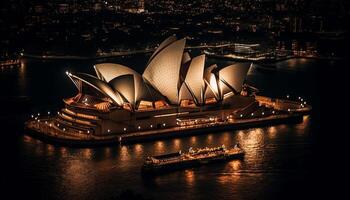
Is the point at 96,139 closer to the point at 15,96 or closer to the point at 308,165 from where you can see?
the point at 308,165

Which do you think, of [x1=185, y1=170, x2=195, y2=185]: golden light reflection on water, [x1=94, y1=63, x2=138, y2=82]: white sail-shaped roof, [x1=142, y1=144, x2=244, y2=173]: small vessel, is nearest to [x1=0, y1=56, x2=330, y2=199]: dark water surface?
[x1=185, y1=170, x2=195, y2=185]: golden light reflection on water

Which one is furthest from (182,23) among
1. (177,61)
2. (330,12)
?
(177,61)

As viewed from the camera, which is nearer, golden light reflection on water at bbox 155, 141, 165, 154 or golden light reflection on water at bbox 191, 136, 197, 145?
golden light reflection on water at bbox 155, 141, 165, 154

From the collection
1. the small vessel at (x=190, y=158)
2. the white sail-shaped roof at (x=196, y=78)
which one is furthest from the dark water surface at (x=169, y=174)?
the white sail-shaped roof at (x=196, y=78)

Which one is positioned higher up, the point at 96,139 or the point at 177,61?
the point at 177,61

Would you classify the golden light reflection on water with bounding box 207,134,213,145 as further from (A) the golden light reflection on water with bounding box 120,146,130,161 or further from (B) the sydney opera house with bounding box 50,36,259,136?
(A) the golden light reflection on water with bounding box 120,146,130,161

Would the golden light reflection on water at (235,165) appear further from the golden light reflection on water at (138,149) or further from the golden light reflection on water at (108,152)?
the golden light reflection on water at (108,152)
